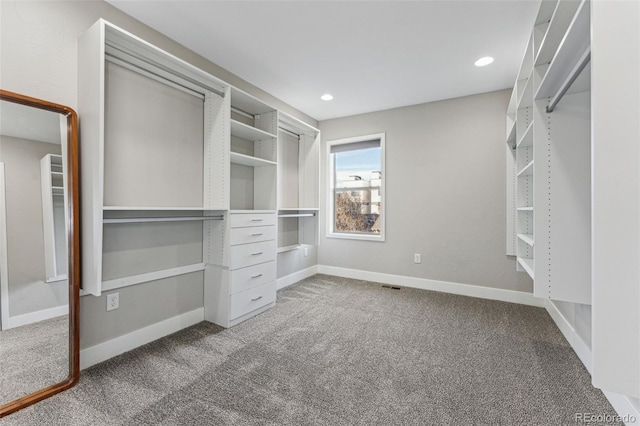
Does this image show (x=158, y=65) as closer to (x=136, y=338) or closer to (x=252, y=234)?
(x=252, y=234)

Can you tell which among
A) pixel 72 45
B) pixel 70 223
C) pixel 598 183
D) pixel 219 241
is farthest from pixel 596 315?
pixel 72 45

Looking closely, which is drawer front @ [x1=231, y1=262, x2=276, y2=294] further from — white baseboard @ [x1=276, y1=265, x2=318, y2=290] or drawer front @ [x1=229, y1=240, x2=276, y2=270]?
white baseboard @ [x1=276, y1=265, x2=318, y2=290]

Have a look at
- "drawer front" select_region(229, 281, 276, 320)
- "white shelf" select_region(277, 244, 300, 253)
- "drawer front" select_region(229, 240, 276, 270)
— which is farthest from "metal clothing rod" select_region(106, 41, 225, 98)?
"white shelf" select_region(277, 244, 300, 253)

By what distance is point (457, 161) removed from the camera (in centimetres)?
359

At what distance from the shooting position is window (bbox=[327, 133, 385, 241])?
4211 mm

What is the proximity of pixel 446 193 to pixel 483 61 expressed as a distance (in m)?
1.55

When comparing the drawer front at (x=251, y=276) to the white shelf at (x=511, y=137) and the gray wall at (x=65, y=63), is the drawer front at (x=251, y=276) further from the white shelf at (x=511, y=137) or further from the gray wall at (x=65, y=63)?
the white shelf at (x=511, y=137)

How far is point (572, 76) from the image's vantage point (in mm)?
1269

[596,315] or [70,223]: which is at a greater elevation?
[70,223]

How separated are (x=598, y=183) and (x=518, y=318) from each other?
2.43 m

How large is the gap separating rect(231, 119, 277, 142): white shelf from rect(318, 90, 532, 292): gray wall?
1769mm

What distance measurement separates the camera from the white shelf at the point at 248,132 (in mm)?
2679

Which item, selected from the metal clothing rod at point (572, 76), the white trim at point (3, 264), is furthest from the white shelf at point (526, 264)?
the white trim at point (3, 264)

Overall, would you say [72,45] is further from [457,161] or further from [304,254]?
[457,161]
